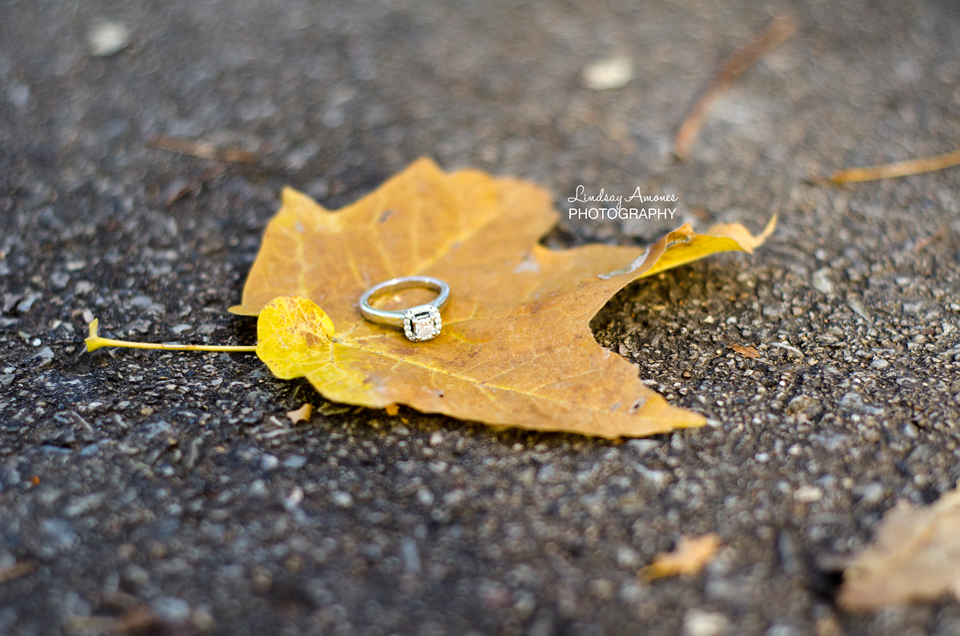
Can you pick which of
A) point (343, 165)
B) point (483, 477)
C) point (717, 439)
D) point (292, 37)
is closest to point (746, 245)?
point (717, 439)

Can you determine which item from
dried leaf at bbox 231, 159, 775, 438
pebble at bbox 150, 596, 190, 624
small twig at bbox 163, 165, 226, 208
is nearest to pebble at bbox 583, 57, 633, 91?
dried leaf at bbox 231, 159, 775, 438

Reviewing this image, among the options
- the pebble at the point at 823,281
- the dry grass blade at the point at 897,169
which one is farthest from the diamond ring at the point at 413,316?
the dry grass blade at the point at 897,169

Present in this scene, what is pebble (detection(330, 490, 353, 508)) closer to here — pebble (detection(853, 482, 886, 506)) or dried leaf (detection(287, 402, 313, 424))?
dried leaf (detection(287, 402, 313, 424))

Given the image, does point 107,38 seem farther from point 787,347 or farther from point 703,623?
point 703,623

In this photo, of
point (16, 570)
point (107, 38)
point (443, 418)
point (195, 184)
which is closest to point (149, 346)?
point (16, 570)

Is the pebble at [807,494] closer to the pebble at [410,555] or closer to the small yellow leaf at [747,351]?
the small yellow leaf at [747,351]
